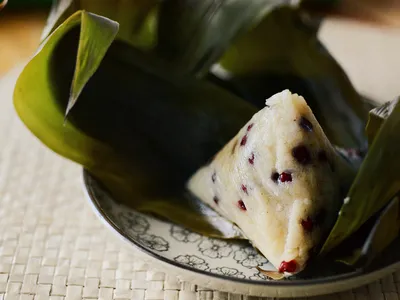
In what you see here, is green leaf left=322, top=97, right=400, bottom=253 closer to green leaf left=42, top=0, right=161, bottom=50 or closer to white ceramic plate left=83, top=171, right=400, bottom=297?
white ceramic plate left=83, top=171, right=400, bottom=297

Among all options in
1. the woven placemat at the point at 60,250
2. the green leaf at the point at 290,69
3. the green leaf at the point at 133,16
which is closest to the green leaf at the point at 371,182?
the woven placemat at the point at 60,250

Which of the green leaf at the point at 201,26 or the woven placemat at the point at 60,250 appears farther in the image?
the green leaf at the point at 201,26

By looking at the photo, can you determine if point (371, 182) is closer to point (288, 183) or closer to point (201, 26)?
point (288, 183)

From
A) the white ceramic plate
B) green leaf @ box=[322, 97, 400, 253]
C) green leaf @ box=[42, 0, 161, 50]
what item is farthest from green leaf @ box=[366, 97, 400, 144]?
green leaf @ box=[42, 0, 161, 50]

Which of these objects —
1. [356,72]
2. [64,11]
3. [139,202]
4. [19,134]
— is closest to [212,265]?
[139,202]

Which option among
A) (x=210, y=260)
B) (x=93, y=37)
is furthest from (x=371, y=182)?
(x=93, y=37)

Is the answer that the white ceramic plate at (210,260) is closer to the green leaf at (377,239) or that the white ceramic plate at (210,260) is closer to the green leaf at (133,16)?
the green leaf at (377,239)
